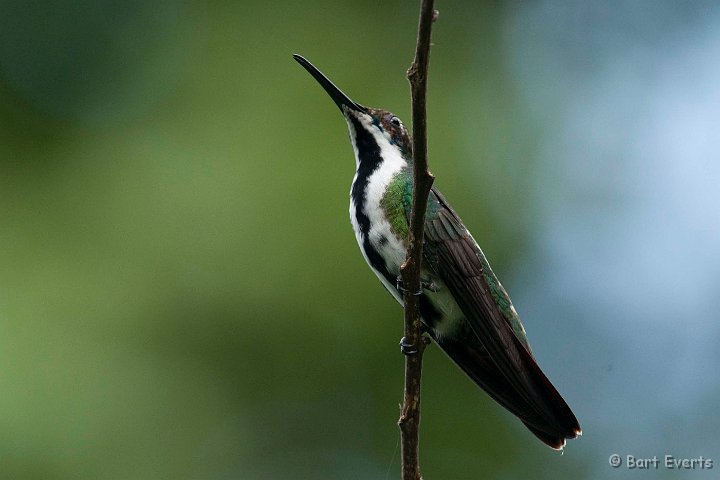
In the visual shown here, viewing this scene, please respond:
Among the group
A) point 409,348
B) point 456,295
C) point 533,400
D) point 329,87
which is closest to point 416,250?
point 409,348

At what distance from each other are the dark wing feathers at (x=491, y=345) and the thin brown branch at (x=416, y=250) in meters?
0.64

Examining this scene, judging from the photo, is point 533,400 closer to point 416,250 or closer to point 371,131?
point 416,250

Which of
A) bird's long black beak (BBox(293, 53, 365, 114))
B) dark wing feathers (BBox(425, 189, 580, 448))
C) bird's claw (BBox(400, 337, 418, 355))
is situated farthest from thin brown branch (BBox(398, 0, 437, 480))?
bird's long black beak (BBox(293, 53, 365, 114))

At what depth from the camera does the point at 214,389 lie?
517 cm

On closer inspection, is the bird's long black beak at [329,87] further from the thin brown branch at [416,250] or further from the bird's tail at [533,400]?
the thin brown branch at [416,250]

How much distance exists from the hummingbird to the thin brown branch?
654 millimetres

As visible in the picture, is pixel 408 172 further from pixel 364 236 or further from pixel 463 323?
pixel 463 323

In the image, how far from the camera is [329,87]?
4062mm

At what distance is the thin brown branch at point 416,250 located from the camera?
7.89ft

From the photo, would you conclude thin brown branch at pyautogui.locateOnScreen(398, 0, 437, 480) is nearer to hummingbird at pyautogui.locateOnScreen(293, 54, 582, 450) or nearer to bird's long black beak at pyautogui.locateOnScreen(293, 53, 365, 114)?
hummingbird at pyautogui.locateOnScreen(293, 54, 582, 450)

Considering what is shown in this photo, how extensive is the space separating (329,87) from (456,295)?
3.63ft

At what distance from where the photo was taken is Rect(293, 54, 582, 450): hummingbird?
11.7ft

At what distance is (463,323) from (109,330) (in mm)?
2120

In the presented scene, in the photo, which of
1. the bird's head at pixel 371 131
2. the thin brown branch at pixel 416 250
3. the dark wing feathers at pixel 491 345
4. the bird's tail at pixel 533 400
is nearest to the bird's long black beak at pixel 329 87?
the bird's head at pixel 371 131
